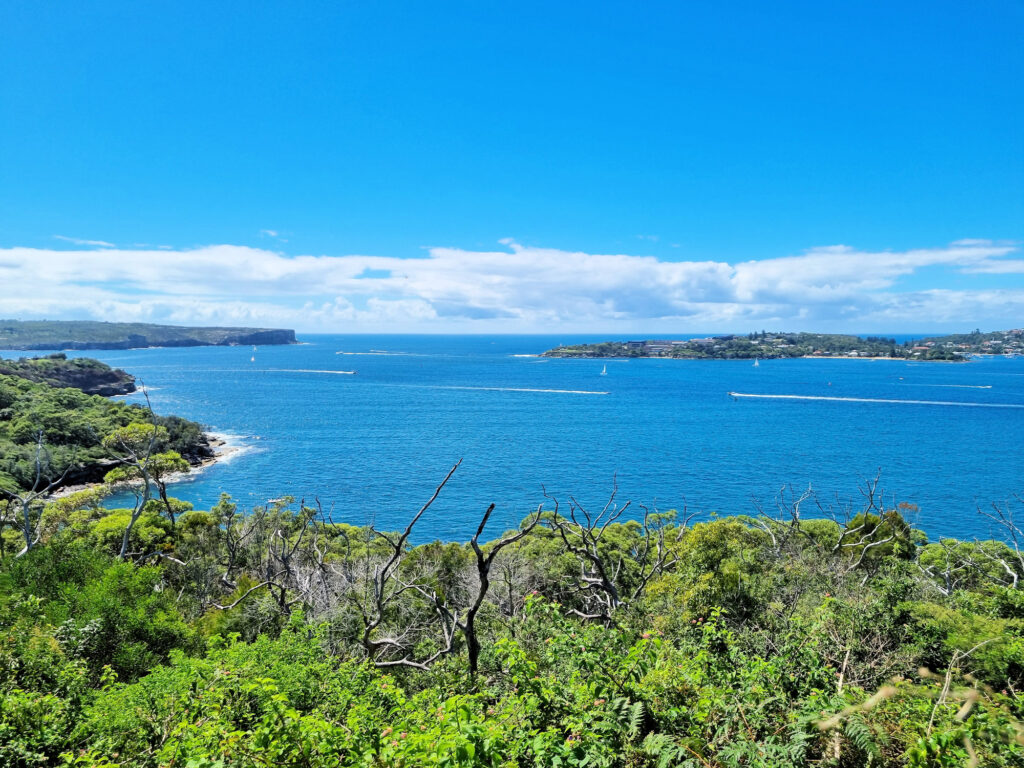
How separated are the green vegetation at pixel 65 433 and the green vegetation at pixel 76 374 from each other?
24.4 metres

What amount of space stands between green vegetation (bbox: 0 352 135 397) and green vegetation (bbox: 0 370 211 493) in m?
24.4

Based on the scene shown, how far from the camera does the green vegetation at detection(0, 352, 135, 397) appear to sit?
89250 millimetres

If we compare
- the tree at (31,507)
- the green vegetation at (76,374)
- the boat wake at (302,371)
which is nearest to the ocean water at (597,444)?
the green vegetation at (76,374)

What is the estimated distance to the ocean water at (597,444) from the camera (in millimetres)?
43125

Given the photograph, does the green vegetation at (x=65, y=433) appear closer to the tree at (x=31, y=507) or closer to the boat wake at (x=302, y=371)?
the tree at (x=31, y=507)

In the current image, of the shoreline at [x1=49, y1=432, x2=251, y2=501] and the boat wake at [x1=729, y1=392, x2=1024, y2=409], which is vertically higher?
the boat wake at [x1=729, y1=392, x2=1024, y2=409]

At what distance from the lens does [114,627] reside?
9.93 metres

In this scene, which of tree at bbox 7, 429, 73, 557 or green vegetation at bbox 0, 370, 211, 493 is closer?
tree at bbox 7, 429, 73, 557

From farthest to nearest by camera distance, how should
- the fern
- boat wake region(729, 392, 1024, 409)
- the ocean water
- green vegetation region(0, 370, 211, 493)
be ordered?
boat wake region(729, 392, 1024, 409), green vegetation region(0, 370, 211, 493), the ocean water, the fern

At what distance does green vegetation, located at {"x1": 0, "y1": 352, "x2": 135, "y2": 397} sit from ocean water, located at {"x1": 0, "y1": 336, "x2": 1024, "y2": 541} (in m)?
6.86

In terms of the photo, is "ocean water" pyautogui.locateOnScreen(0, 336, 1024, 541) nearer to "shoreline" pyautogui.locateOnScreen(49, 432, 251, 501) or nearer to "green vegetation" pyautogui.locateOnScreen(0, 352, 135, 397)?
"shoreline" pyautogui.locateOnScreen(49, 432, 251, 501)

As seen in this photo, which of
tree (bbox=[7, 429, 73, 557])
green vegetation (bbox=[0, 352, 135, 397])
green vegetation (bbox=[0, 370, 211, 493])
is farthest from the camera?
green vegetation (bbox=[0, 352, 135, 397])

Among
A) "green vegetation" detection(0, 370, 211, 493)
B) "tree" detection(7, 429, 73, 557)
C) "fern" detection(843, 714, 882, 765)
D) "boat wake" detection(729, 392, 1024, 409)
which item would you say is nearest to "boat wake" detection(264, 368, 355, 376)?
"green vegetation" detection(0, 370, 211, 493)

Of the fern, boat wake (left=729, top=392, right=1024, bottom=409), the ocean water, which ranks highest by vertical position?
the fern
